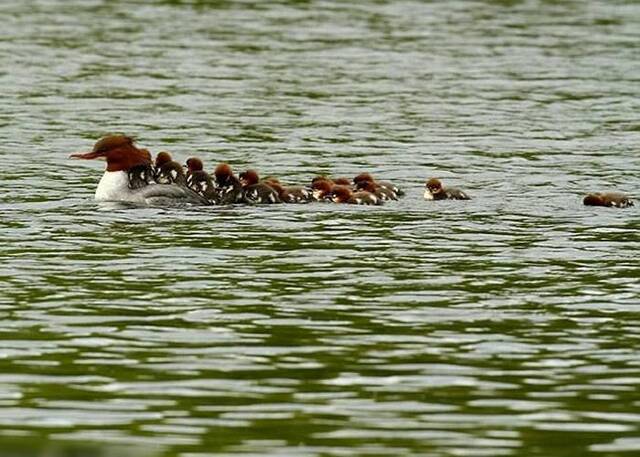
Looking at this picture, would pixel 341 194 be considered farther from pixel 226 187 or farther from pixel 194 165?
pixel 194 165

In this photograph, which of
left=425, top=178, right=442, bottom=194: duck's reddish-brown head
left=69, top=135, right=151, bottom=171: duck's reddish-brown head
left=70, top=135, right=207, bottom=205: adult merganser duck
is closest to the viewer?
left=425, top=178, right=442, bottom=194: duck's reddish-brown head

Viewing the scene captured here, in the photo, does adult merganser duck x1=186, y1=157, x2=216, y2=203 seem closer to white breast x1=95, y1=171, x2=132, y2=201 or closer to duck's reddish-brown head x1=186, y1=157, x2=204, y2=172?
duck's reddish-brown head x1=186, y1=157, x2=204, y2=172

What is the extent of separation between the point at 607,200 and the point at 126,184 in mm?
4874

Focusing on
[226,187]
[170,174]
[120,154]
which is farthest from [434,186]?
[120,154]

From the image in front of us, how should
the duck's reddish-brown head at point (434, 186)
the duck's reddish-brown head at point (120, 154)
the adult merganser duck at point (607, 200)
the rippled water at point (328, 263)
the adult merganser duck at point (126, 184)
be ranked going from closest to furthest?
the rippled water at point (328, 263), the adult merganser duck at point (607, 200), the duck's reddish-brown head at point (434, 186), the adult merganser duck at point (126, 184), the duck's reddish-brown head at point (120, 154)

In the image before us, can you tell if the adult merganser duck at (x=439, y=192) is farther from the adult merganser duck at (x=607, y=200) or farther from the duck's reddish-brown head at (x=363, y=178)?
the adult merganser duck at (x=607, y=200)

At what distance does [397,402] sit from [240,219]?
827cm

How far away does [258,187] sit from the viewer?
21.6 metres

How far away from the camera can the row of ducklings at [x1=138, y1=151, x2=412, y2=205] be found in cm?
2161

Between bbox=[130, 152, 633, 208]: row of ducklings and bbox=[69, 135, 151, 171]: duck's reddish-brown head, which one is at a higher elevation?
bbox=[69, 135, 151, 171]: duck's reddish-brown head

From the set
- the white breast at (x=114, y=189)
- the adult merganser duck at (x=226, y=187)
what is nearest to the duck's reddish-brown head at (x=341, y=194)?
the adult merganser duck at (x=226, y=187)

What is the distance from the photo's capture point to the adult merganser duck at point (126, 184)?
2183 cm

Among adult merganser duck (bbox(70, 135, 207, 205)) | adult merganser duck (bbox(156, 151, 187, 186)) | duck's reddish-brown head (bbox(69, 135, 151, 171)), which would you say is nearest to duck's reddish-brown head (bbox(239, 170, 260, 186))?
adult merganser duck (bbox(70, 135, 207, 205))

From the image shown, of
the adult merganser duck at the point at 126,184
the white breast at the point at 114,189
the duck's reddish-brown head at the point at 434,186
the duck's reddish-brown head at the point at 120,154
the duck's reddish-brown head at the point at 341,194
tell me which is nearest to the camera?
the duck's reddish-brown head at the point at 341,194
